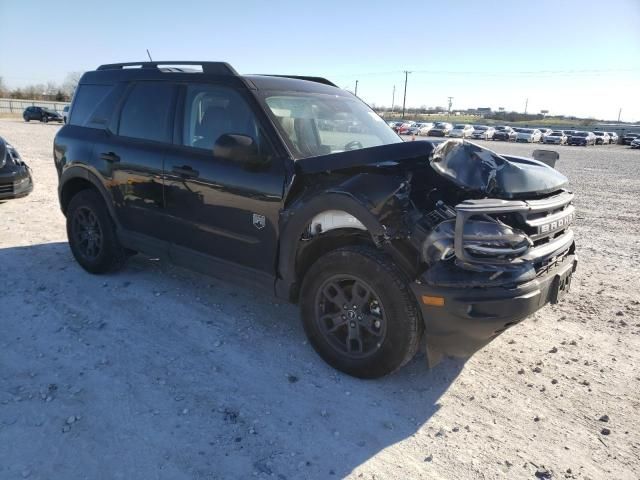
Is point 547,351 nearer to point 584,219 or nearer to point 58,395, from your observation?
point 58,395

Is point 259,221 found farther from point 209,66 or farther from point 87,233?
point 87,233

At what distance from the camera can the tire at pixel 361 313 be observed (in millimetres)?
2895

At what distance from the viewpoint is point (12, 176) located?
A: 7539mm

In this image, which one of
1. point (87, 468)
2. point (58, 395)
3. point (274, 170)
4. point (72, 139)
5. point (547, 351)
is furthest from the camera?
point (72, 139)

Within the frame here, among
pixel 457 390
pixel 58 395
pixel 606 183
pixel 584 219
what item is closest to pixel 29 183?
pixel 58 395

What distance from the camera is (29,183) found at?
7.92m

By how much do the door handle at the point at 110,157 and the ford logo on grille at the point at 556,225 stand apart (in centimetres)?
372

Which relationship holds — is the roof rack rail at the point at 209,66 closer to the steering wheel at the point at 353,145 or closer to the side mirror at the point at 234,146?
the side mirror at the point at 234,146

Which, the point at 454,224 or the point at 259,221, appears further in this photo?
the point at 259,221


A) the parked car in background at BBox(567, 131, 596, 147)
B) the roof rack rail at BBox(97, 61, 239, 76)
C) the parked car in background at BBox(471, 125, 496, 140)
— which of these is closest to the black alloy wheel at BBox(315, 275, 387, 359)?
the roof rack rail at BBox(97, 61, 239, 76)

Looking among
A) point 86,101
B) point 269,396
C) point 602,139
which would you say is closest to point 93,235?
point 86,101

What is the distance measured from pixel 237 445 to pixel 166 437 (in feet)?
1.30

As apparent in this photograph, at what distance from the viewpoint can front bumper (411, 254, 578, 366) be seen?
8.73ft

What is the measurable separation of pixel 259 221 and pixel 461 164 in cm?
147
